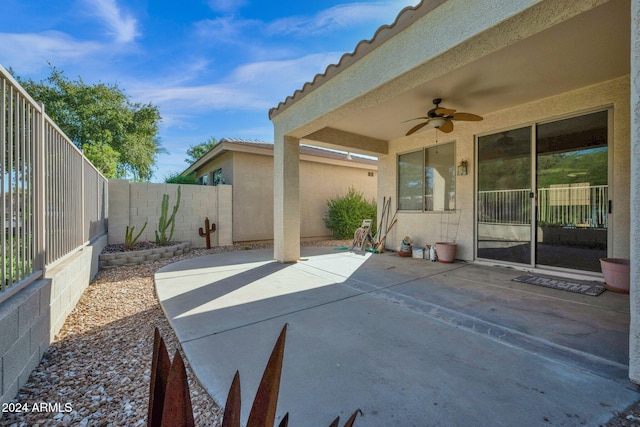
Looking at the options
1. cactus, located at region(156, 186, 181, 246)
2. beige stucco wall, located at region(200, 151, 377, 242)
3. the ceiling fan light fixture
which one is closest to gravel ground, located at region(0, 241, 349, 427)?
cactus, located at region(156, 186, 181, 246)

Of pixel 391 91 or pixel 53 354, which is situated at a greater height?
pixel 391 91

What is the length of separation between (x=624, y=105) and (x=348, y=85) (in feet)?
12.8

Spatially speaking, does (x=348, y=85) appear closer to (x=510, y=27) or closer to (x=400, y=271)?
(x=510, y=27)

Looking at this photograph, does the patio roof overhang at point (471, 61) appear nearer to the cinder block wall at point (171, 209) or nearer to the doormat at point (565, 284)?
the doormat at point (565, 284)

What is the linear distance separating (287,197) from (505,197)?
4.21 metres

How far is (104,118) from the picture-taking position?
602 inches

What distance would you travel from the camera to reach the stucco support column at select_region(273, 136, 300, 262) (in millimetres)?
5480

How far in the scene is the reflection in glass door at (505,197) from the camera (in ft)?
15.8

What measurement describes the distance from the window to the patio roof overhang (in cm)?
124

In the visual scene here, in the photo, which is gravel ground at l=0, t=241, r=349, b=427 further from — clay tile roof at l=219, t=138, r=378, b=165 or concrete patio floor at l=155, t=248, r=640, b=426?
clay tile roof at l=219, t=138, r=378, b=165

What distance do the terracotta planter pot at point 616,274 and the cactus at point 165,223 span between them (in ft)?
27.0

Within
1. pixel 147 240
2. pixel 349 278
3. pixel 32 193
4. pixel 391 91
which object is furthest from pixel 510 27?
pixel 147 240

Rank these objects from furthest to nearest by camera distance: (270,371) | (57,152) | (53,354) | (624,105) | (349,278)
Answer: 1. (349,278)
2. (624,105)
3. (57,152)
4. (53,354)
5. (270,371)

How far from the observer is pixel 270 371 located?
66cm
